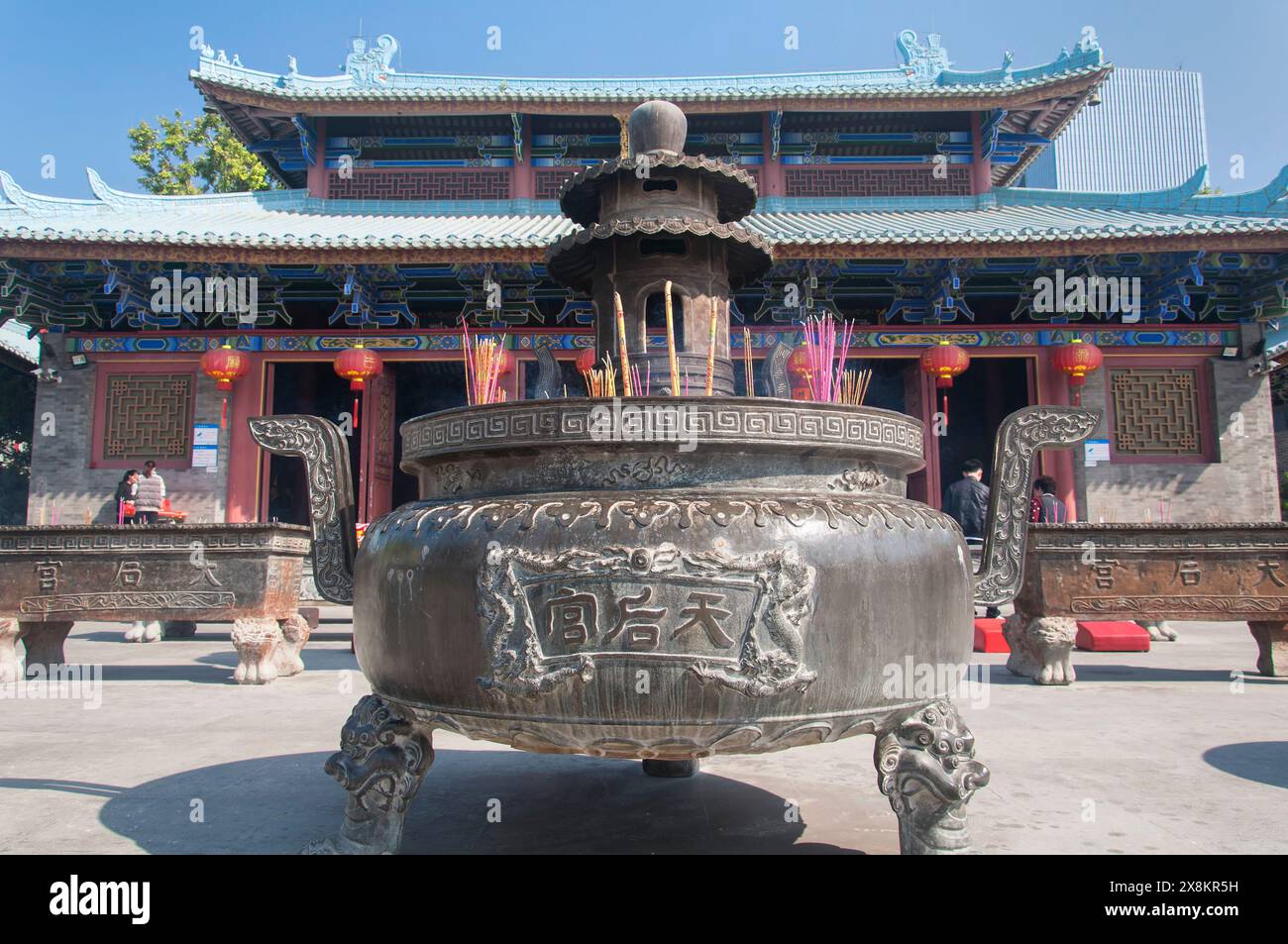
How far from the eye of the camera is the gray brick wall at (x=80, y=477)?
11.2m

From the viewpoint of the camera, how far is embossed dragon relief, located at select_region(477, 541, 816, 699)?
198cm

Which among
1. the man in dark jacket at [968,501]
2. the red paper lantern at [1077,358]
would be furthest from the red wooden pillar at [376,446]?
the red paper lantern at [1077,358]

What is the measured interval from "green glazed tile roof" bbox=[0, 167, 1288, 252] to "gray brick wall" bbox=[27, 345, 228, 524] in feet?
8.33

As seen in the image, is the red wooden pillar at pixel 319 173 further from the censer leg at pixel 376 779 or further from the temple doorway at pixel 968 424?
the censer leg at pixel 376 779

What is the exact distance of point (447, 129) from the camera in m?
13.0

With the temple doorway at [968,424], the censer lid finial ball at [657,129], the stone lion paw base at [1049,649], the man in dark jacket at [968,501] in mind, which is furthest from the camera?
the temple doorway at [968,424]

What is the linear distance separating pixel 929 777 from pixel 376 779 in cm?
155

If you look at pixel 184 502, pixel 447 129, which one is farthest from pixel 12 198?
pixel 447 129

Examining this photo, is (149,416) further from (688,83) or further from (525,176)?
(688,83)

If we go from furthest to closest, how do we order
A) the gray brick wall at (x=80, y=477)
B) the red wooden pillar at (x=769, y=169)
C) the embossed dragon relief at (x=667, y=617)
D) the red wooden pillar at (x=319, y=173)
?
the red wooden pillar at (x=319, y=173) < the red wooden pillar at (x=769, y=169) < the gray brick wall at (x=80, y=477) < the embossed dragon relief at (x=667, y=617)

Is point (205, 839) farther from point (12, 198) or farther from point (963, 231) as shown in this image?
point (12, 198)

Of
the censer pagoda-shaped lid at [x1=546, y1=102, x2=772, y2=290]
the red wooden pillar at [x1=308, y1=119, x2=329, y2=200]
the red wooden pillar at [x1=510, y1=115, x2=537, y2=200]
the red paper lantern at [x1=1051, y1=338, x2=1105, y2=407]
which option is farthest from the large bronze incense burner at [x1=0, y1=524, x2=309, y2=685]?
the red paper lantern at [x1=1051, y1=338, x2=1105, y2=407]

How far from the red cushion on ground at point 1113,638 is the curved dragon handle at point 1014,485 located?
609 cm

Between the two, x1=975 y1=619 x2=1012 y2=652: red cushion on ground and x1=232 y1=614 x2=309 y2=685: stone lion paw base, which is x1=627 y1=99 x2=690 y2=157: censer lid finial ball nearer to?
x1=232 y1=614 x2=309 y2=685: stone lion paw base
